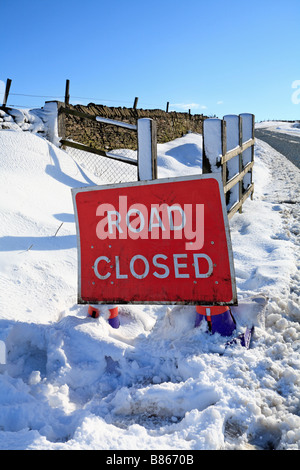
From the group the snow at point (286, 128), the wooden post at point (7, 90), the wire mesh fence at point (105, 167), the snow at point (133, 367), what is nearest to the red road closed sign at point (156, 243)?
the snow at point (133, 367)

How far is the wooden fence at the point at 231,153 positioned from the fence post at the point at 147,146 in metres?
0.62

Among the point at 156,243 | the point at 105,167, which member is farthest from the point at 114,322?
the point at 105,167

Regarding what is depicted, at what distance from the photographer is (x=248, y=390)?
192 cm

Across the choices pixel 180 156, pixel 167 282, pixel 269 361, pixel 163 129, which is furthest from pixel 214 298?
pixel 163 129

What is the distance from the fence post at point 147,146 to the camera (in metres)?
3.93

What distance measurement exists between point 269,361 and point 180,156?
11707 millimetres

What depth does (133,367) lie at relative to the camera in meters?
2.20

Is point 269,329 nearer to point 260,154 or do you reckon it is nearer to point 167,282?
point 167,282

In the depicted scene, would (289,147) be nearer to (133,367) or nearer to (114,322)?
(114,322)

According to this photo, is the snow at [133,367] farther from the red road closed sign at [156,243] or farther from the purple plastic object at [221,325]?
the red road closed sign at [156,243]

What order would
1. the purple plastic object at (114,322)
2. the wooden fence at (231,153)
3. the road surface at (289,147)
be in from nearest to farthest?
the purple plastic object at (114,322), the wooden fence at (231,153), the road surface at (289,147)

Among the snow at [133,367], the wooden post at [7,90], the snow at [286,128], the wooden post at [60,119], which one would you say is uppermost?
the snow at [286,128]

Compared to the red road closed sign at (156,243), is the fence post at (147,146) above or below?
above
